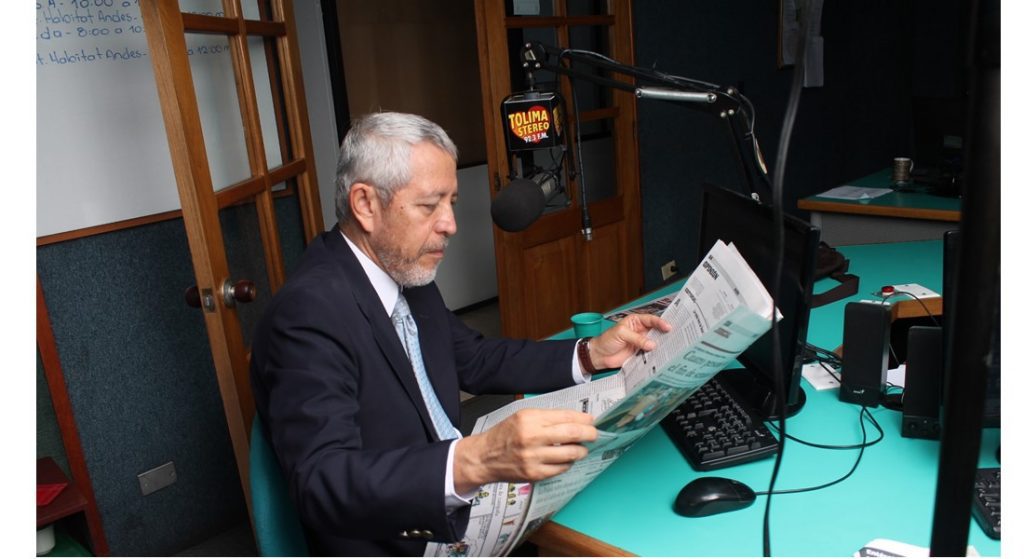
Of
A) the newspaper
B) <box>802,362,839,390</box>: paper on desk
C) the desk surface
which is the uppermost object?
the desk surface

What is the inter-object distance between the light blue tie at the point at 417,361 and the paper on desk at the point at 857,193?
2.27 metres

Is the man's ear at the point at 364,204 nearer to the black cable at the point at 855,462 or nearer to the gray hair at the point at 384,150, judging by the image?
the gray hair at the point at 384,150

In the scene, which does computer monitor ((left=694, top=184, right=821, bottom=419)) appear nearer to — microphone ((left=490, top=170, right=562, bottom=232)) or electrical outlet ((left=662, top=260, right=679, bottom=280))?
microphone ((left=490, top=170, right=562, bottom=232))

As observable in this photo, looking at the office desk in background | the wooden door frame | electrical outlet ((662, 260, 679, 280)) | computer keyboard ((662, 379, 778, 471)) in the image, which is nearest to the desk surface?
the office desk in background

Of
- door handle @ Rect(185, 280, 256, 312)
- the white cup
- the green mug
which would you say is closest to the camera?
door handle @ Rect(185, 280, 256, 312)

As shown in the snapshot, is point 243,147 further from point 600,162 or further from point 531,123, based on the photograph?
point 600,162

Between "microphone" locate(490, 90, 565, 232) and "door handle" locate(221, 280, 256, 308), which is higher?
"microphone" locate(490, 90, 565, 232)

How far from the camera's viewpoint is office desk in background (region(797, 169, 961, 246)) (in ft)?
9.08

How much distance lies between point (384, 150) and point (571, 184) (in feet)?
6.64

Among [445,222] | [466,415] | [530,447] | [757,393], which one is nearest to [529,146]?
[445,222]

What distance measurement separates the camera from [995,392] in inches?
43.1

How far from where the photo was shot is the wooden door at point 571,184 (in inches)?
111

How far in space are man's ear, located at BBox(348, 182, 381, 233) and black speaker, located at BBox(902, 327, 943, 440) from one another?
901mm

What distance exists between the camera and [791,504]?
106cm
